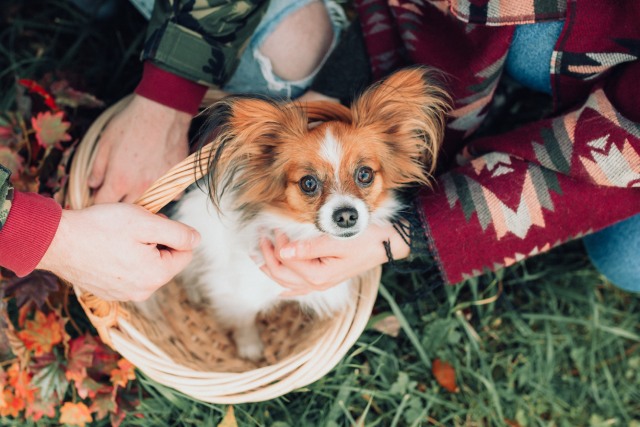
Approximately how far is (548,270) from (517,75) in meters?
0.85

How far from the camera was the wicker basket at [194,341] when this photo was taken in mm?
1756

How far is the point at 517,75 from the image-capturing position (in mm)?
1997

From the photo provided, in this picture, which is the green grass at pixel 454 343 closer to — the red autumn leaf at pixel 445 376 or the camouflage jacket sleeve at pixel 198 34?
the red autumn leaf at pixel 445 376

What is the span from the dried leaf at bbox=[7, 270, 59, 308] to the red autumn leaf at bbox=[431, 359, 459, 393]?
1391 mm

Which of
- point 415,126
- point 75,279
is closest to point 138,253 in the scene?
point 75,279

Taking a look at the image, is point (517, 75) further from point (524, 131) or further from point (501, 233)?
point (501, 233)

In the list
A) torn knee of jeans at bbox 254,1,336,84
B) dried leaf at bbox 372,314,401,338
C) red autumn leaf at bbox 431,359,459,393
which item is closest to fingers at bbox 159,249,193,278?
torn knee of jeans at bbox 254,1,336,84

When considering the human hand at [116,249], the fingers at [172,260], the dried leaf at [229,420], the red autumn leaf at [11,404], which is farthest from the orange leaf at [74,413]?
the fingers at [172,260]

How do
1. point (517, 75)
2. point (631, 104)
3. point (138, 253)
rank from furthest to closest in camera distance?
1. point (517, 75)
2. point (631, 104)
3. point (138, 253)

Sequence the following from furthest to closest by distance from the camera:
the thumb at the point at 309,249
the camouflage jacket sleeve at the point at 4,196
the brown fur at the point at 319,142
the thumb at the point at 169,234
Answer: the thumb at the point at 309,249 → the brown fur at the point at 319,142 → the thumb at the point at 169,234 → the camouflage jacket sleeve at the point at 4,196

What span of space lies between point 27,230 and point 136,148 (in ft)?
1.65

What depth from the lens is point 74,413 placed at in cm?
192

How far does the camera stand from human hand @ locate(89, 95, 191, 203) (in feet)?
5.85

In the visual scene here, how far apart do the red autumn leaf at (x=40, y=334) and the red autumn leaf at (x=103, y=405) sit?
0.23m
